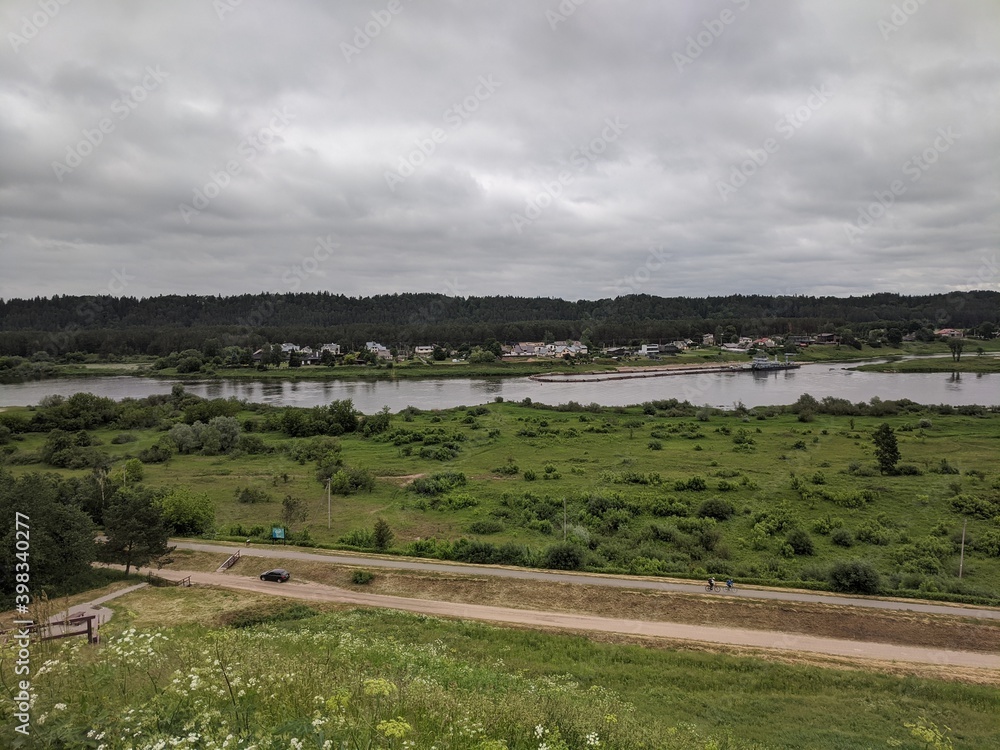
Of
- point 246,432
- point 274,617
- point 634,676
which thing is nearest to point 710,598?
point 634,676

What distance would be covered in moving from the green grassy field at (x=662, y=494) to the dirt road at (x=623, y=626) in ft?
13.5

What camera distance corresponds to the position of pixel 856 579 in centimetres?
2003

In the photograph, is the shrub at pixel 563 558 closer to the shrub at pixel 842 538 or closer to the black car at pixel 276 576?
the black car at pixel 276 576

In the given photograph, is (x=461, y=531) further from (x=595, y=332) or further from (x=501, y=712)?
(x=595, y=332)

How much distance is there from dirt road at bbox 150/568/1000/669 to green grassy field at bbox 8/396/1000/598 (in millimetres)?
4111

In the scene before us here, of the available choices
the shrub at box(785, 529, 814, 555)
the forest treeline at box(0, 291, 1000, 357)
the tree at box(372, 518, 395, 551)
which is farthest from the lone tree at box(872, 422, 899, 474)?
the forest treeline at box(0, 291, 1000, 357)

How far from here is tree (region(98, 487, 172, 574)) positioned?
2141cm

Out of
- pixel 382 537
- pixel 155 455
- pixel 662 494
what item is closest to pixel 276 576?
pixel 382 537

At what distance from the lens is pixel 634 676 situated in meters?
13.9

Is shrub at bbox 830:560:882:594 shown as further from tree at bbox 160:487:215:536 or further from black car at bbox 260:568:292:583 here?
tree at bbox 160:487:215:536

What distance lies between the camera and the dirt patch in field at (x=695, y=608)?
17.1 metres

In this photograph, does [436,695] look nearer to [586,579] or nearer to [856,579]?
[586,579]

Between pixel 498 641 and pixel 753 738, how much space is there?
7086 mm

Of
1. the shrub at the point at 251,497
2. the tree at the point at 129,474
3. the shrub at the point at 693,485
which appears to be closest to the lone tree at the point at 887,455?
the shrub at the point at 693,485
